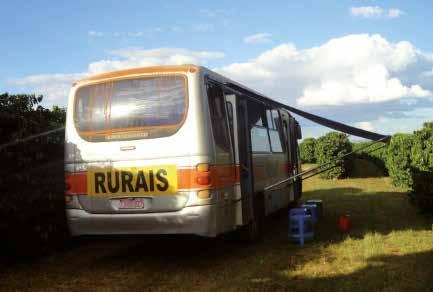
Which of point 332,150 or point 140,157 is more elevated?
point 140,157

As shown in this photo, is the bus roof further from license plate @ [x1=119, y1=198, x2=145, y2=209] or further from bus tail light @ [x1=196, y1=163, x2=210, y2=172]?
license plate @ [x1=119, y1=198, x2=145, y2=209]

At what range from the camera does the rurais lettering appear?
23.7 feet

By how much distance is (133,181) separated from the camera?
289 inches

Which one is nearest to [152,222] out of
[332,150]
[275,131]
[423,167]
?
[275,131]

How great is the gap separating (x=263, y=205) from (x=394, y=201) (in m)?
7.03

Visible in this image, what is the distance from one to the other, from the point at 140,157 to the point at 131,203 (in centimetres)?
67

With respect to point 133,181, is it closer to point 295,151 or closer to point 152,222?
point 152,222

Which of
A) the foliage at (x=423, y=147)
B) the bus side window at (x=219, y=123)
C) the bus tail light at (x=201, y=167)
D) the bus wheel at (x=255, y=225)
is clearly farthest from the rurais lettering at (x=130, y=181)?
the foliage at (x=423, y=147)

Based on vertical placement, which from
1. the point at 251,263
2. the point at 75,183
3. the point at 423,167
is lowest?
the point at 251,263

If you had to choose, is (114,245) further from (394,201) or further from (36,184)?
(394,201)

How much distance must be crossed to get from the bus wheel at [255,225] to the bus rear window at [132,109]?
9.05 feet

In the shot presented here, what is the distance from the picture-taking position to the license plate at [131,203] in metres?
7.31

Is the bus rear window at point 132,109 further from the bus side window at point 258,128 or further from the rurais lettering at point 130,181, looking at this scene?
the bus side window at point 258,128

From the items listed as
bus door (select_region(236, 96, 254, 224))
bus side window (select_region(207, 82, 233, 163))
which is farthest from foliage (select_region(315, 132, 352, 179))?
bus side window (select_region(207, 82, 233, 163))
